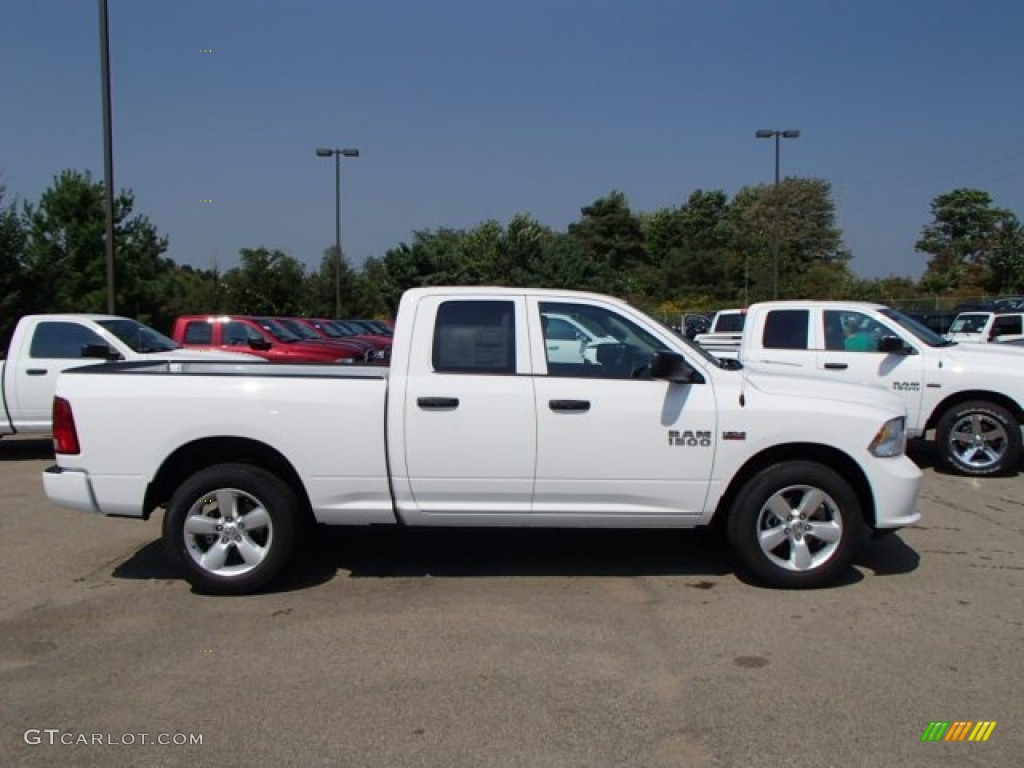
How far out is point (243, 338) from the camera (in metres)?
15.2

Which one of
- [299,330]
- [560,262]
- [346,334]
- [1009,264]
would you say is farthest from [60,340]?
[1009,264]

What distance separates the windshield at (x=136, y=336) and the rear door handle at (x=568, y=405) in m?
7.62

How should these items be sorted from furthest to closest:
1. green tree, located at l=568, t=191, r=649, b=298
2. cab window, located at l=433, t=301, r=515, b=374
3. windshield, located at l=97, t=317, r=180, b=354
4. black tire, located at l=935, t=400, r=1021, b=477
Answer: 1. green tree, located at l=568, t=191, r=649, b=298
2. windshield, located at l=97, t=317, r=180, b=354
3. black tire, located at l=935, t=400, r=1021, b=477
4. cab window, located at l=433, t=301, r=515, b=374

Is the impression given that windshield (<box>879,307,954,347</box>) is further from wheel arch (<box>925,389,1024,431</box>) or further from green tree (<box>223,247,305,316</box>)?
green tree (<box>223,247,305,316</box>)

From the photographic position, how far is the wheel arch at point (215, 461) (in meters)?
5.25

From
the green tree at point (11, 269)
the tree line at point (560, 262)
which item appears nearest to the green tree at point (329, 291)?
the tree line at point (560, 262)

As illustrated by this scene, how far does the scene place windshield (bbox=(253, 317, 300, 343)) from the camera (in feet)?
53.7

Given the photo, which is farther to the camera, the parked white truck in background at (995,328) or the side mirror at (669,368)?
the parked white truck in background at (995,328)

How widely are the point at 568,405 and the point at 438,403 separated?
2.58ft

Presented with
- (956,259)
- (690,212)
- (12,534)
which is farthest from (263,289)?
(956,259)

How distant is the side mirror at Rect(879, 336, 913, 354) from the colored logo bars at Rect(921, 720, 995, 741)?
618cm

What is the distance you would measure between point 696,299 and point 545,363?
57419 millimetres

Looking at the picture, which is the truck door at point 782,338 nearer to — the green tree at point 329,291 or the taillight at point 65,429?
the taillight at point 65,429

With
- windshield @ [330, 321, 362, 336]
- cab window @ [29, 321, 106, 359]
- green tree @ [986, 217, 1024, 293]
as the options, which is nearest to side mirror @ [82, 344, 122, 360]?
cab window @ [29, 321, 106, 359]
